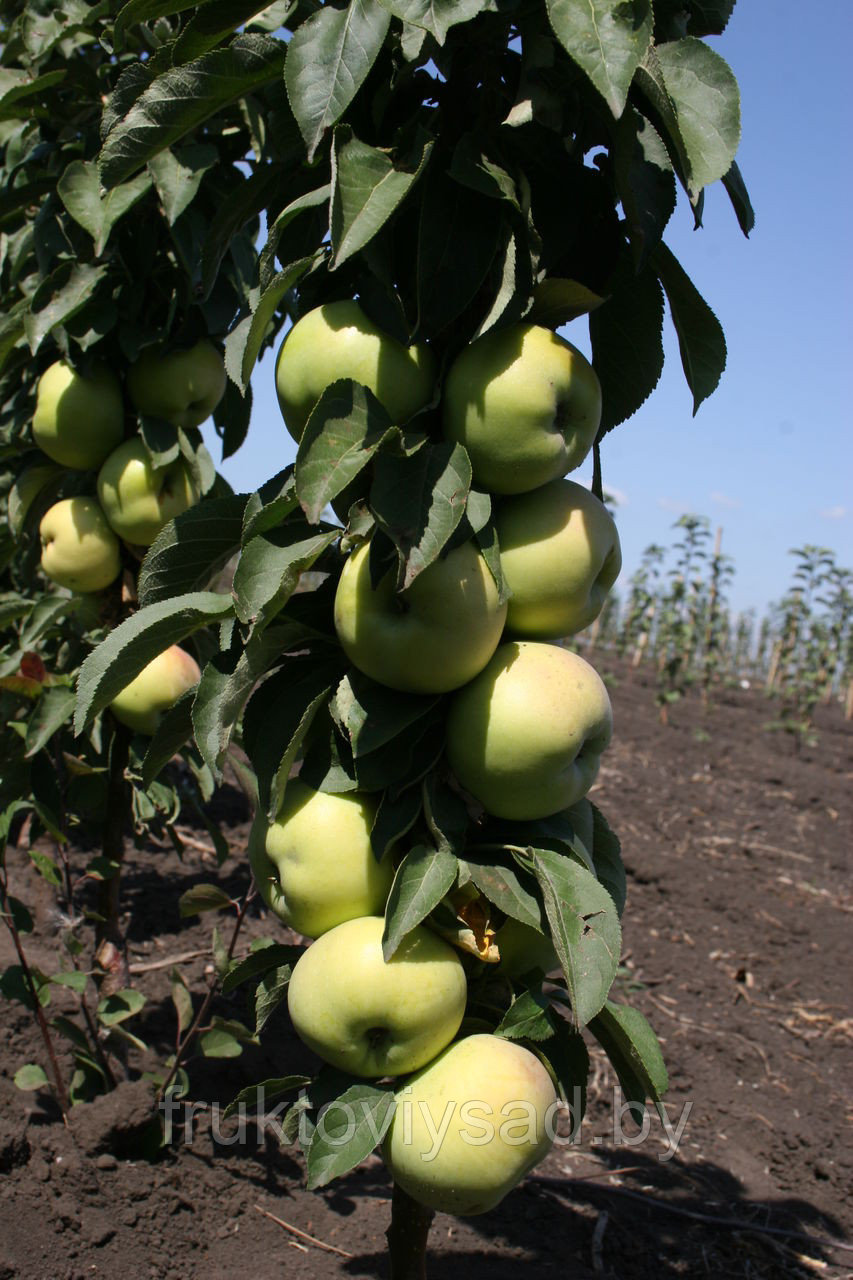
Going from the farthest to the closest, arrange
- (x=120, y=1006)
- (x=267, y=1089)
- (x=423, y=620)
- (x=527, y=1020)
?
1. (x=120, y=1006)
2. (x=267, y=1089)
3. (x=527, y=1020)
4. (x=423, y=620)

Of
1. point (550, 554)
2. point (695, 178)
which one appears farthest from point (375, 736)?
point (695, 178)

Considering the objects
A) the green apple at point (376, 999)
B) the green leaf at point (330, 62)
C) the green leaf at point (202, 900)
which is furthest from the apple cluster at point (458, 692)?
the green leaf at point (202, 900)

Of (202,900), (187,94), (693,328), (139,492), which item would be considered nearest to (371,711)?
(693,328)

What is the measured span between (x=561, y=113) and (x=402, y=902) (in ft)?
3.04

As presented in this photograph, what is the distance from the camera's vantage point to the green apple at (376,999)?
1102 mm

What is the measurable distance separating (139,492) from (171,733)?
3.97 ft

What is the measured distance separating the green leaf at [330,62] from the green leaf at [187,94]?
0.12m

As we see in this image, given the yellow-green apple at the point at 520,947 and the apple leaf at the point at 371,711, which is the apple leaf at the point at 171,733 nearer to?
the apple leaf at the point at 371,711

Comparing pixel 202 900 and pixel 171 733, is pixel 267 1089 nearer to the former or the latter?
pixel 171 733

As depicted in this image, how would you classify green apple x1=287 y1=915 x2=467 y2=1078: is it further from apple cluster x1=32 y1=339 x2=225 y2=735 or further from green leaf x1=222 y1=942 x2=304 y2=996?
apple cluster x1=32 y1=339 x2=225 y2=735

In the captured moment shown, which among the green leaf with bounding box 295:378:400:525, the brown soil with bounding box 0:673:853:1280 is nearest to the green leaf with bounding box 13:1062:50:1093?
the brown soil with bounding box 0:673:853:1280

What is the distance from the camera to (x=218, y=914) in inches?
158

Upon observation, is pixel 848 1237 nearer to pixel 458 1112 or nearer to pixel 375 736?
pixel 458 1112

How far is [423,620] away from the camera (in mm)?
1055
